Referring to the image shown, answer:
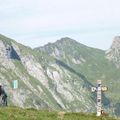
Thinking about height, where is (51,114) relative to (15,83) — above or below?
below

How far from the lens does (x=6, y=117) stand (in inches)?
1443

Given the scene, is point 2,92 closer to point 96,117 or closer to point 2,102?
point 2,102

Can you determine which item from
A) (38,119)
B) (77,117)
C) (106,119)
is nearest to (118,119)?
(106,119)

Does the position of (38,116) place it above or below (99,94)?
below

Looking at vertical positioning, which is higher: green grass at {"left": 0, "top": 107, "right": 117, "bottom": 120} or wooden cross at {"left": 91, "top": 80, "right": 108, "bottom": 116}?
wooden cross at {"left": 91, "top": 80, "right": 108, "bottom": 116}

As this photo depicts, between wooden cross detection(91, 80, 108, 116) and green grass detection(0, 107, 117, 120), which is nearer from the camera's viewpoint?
green grass detection(0, 107, 117, 120)

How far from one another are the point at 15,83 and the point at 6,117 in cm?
858

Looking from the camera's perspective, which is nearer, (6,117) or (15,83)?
(6,117)

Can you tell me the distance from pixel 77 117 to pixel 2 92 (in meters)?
→ 11.7

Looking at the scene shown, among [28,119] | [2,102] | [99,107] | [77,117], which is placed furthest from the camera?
[2,102]

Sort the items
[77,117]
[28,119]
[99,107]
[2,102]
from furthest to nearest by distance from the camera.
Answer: [2,102] → [99,107] → [77,117] → [28,119]

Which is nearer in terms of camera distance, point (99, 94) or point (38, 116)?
point (38, 116)

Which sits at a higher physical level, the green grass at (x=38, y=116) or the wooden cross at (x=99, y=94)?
the wooden cross at (x=99, y=94)

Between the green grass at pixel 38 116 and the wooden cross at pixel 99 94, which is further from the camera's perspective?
the wooden cross at pixel 99 94
